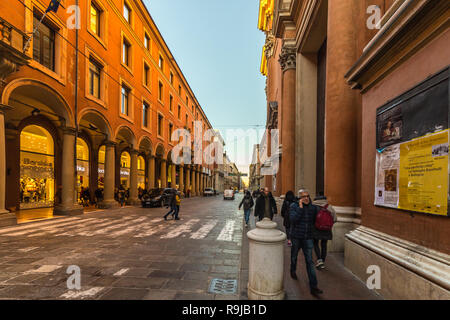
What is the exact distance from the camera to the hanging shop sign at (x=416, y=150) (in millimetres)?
2971

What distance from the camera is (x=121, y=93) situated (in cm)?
1841

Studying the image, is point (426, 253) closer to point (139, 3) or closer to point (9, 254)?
point (9, 254)

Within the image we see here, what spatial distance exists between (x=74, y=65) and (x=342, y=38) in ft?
45.0

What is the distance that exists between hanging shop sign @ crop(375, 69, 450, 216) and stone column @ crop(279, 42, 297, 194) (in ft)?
31.2

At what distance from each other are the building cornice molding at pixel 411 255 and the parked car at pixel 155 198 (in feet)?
54.0

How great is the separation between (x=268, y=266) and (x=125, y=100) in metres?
19.5

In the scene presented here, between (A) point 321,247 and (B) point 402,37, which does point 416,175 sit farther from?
(A) point 321,247

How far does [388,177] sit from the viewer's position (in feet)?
13.4

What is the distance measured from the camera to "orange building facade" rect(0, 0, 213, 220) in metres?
10.2

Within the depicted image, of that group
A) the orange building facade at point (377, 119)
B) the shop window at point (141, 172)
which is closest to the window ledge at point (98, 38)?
the orange building facade at point (377, 119)

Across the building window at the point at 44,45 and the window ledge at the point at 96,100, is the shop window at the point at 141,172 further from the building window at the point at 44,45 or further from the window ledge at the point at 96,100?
the building window at the point at 44,45

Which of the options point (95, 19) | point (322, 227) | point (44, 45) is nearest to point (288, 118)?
point (322, 227)

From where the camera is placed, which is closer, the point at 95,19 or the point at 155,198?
the point at 95,19
